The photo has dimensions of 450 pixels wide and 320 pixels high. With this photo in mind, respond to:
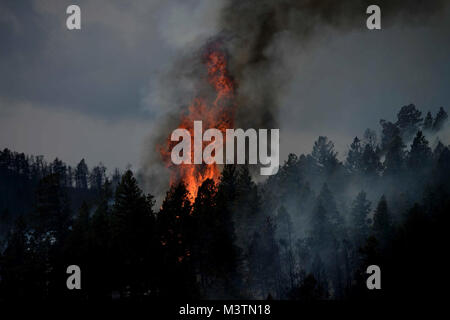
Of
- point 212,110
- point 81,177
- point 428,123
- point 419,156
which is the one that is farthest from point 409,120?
point 81,177

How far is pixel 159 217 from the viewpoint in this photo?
124 ft

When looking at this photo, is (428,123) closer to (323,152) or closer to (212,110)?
(323,152)

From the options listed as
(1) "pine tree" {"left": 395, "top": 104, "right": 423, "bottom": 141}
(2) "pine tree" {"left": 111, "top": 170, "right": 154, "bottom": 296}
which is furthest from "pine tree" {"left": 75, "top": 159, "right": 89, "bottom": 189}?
(2) "pine tree" {"left": 111, "top": 170, "right": 154, "bottom": 296}

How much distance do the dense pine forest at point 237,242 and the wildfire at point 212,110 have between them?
638 inches

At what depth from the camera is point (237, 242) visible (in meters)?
49.9

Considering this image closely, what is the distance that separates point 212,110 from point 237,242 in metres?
34.0

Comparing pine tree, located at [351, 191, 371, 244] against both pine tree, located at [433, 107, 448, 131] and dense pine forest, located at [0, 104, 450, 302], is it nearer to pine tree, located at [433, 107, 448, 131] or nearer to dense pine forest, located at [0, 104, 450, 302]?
dense pine forest, located at [0, 104, 450, 302]

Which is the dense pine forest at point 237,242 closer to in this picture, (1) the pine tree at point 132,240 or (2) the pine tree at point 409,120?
(1) the pine tree at point 132,240

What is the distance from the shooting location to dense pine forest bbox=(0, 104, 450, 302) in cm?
3497

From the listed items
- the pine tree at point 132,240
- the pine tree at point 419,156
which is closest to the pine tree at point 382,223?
the pine tree at point 419,156

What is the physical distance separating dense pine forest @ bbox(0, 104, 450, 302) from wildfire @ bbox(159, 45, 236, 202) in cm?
1619
